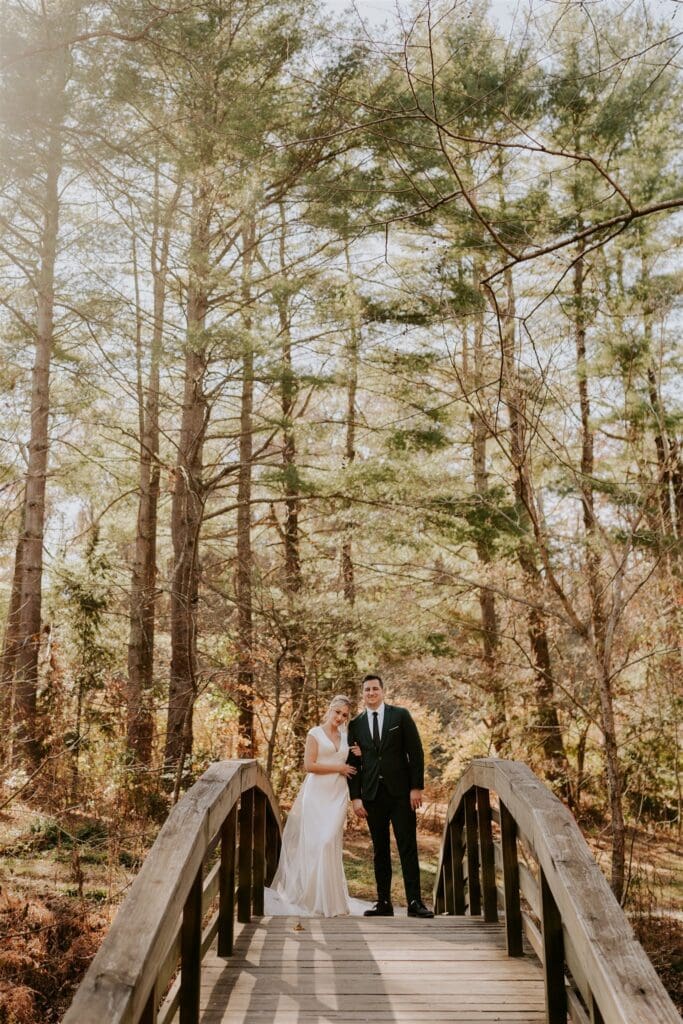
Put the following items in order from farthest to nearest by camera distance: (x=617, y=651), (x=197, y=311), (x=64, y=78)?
(x=197, y=311) → (x=617, y=651) → (x=64, y=78)

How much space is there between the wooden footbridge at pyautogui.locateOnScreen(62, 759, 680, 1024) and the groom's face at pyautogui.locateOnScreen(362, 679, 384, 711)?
0.94 metres

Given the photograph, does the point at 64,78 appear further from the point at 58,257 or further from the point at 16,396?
the point at 16,396

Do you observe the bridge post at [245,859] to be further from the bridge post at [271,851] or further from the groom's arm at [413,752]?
the bridge post at [271,851]

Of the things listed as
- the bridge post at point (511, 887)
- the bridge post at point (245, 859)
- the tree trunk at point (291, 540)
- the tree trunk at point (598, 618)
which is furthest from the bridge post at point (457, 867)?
the tree trunk at point (291, 540)

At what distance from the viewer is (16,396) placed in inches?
471

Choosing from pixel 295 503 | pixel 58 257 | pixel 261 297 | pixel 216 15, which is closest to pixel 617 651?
pixel 295 503

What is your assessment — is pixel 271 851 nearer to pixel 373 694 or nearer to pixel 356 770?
pixel 356 770

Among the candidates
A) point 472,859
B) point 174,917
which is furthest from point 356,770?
point 174,917

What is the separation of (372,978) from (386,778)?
2.22 m

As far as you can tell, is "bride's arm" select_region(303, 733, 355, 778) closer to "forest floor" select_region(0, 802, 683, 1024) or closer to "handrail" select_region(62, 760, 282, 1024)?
"handrail" select_region(62, 760, 282, 1024)

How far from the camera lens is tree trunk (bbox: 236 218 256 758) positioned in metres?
11.2

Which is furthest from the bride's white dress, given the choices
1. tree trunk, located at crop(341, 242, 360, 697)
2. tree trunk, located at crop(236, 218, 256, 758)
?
tree trunk, located at crop(341, 242, 360, 697)

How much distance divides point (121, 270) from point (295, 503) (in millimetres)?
4419

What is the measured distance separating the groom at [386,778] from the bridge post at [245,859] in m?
1.08
